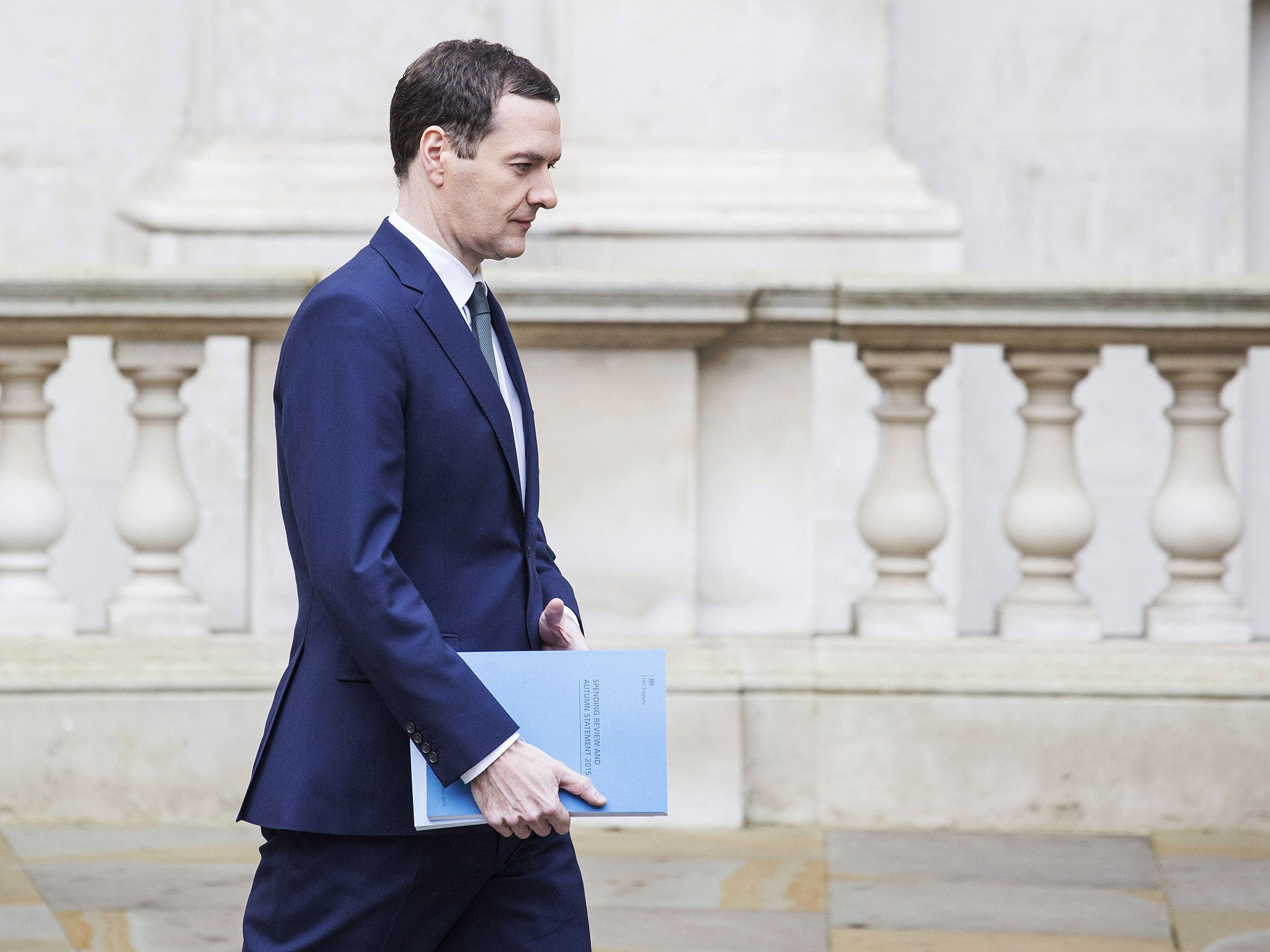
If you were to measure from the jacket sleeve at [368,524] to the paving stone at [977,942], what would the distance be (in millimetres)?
1757

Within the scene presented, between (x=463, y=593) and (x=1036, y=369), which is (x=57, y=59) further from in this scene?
(x=463, y=593)

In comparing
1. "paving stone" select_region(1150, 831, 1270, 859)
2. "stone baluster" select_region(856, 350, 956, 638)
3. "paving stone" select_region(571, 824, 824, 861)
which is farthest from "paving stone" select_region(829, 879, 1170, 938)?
"stone baluster" select_region(856, 350, 956, 638)

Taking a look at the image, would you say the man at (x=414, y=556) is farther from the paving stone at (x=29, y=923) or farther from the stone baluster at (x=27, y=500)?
the stone baluster at (x=27, y=500)

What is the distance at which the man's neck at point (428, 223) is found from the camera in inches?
81.4

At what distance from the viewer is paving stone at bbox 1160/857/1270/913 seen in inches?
145

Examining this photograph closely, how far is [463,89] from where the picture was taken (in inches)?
77.9

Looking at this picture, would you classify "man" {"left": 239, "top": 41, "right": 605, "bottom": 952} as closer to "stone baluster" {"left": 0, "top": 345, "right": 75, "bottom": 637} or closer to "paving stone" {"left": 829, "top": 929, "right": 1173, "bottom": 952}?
"paving stone" {"left": 829, "top": 929, "right": 1173, "bottom": 952}

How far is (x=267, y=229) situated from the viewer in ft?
17.4

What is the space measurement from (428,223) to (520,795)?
700 millimetres

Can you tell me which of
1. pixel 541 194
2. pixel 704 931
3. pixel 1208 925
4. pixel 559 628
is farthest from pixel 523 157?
pixel 1208 925

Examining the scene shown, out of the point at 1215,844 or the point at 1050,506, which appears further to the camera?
the point at 1050,506

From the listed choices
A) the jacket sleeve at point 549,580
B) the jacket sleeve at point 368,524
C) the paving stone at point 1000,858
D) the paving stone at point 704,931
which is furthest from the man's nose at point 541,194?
the paving stone at point 1000,858

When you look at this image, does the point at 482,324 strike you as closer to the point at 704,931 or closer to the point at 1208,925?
the point at 704,931

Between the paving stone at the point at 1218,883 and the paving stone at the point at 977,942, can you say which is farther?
the paving stone at the point at 1218,883
